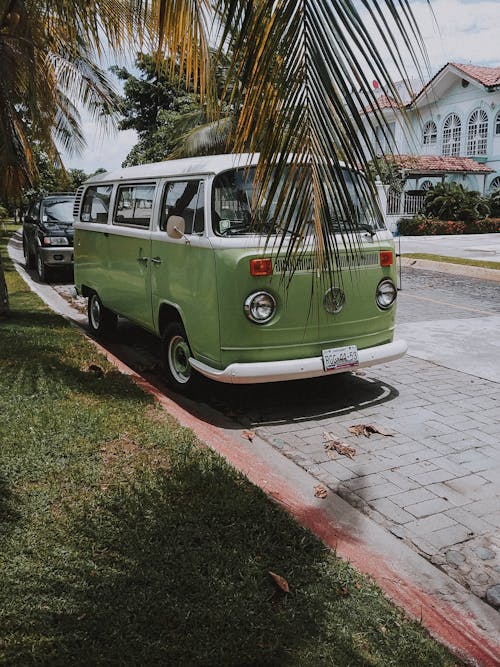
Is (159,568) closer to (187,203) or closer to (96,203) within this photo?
(187,203)

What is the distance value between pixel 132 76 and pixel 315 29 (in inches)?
1277

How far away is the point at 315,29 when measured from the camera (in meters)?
2.40

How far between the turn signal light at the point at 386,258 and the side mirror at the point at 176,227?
5.70ft

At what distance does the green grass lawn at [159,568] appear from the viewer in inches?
104

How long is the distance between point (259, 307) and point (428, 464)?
173 centimetres

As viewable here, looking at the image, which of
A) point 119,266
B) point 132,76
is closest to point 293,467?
point 119,266

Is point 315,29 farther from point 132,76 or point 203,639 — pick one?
point 132,76

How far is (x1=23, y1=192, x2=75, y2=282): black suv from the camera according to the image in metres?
14.0

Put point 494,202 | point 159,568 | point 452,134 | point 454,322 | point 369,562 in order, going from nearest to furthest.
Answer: point 159,568 → point 369,562 → point 454,322 → point 494,202 → point 452,134


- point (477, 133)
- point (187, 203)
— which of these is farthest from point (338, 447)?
point (477, 133)

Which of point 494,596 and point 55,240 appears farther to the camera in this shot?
point 55,240

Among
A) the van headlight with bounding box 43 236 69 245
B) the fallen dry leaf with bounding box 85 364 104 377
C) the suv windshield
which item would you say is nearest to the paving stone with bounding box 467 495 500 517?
the fallen dry leaf with bounding box 85 364 104 377

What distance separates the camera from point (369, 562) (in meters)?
3.42

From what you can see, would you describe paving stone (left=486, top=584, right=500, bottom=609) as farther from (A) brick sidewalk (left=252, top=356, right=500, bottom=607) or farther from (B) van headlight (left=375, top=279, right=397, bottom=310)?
(B) van headlight (left=375, top=279, right=397, bottom=310)
